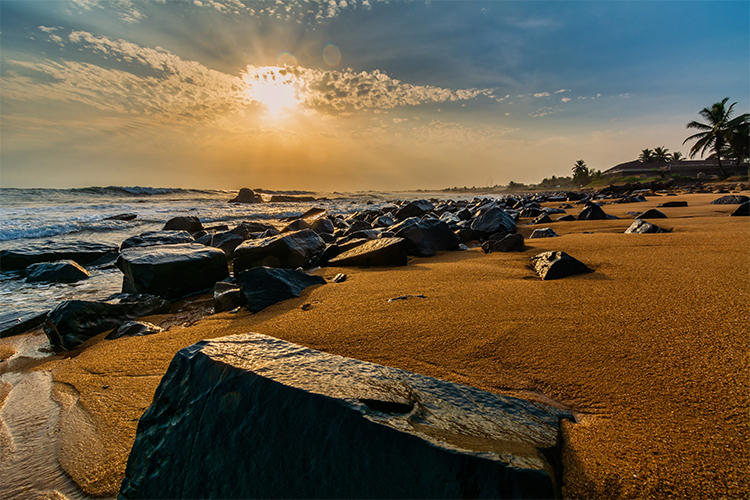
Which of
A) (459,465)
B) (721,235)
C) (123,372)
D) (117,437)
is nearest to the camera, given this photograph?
(459,465)

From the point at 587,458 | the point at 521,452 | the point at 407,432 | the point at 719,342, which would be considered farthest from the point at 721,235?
the point at 407,432

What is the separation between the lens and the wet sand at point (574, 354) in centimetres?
81

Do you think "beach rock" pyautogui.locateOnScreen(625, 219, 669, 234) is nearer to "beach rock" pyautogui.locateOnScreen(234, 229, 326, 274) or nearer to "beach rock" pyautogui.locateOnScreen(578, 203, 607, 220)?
"beach rock" pyautogui.locateOnScreen(578, 203, 607, 220)

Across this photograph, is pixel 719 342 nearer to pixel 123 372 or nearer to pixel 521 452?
pixel 521 452

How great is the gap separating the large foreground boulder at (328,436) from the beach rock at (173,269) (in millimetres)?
2306

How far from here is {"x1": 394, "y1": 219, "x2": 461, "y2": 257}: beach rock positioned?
3871 mm

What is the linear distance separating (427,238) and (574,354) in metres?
2.75

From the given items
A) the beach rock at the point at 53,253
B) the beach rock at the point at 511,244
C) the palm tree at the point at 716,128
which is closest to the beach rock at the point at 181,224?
the beach rock at the point at 53,253

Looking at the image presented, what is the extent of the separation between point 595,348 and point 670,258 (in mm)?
1771

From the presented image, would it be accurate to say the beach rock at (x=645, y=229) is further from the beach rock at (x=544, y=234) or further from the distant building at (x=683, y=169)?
the distant building at (x=683, y=169)

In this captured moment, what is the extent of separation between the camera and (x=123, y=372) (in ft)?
5.09

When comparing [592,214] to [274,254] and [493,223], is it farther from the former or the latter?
[274,254]

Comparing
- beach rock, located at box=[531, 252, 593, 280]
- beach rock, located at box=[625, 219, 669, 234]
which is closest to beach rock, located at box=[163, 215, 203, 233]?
beach rock, located at box=[531, 252, 593, 280]

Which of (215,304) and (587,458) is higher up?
(587,458)
